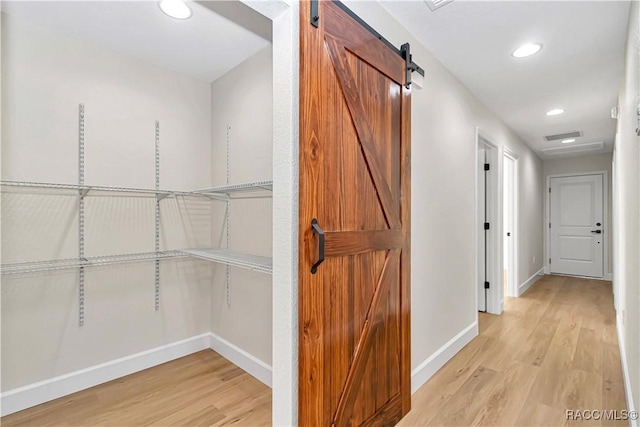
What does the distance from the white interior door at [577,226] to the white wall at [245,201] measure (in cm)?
649

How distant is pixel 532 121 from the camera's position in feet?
12.9

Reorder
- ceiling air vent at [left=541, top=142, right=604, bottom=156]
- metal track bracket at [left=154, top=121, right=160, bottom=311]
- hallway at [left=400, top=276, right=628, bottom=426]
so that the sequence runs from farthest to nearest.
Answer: ceiling air vent at [left=541, top=142, right=604, bottom=156] → metal track bracket at [left=154, top=121, right=160, bottom=311] → hallway at [left=400, top=276, right=628, bottom=426]

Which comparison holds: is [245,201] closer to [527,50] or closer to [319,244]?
[319,244]

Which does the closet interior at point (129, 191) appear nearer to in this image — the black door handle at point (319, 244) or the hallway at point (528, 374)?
the black door handle at point (319, 244)

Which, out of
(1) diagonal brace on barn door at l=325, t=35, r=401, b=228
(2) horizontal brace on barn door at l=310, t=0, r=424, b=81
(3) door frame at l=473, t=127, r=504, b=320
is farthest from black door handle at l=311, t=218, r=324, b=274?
(3) door frame at l=473, t=127, r=504, b=320

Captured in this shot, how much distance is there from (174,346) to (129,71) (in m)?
2.20

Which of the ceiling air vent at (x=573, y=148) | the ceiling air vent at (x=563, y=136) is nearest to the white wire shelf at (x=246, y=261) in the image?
the ceiling air vent at (x=563, y=136)

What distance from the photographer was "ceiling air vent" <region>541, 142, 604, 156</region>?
16.7 ft

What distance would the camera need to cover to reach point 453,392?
2107mm

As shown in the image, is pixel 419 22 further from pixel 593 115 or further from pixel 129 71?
pixel 593 115

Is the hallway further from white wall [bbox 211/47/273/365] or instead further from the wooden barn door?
white wall [bbox 211/47/273/365]

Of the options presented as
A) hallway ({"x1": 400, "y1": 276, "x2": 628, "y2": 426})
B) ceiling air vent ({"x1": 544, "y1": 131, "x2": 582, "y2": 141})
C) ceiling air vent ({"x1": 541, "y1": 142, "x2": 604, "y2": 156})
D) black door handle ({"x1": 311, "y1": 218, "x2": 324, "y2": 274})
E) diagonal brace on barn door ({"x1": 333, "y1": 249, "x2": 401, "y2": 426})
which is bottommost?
hallway ({"x1": 400, "y1": 276, "x2": 628, "y2": 426})

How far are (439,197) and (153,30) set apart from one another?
2358 mm

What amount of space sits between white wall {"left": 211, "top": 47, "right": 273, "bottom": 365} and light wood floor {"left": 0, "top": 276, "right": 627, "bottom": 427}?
0.33 metres
